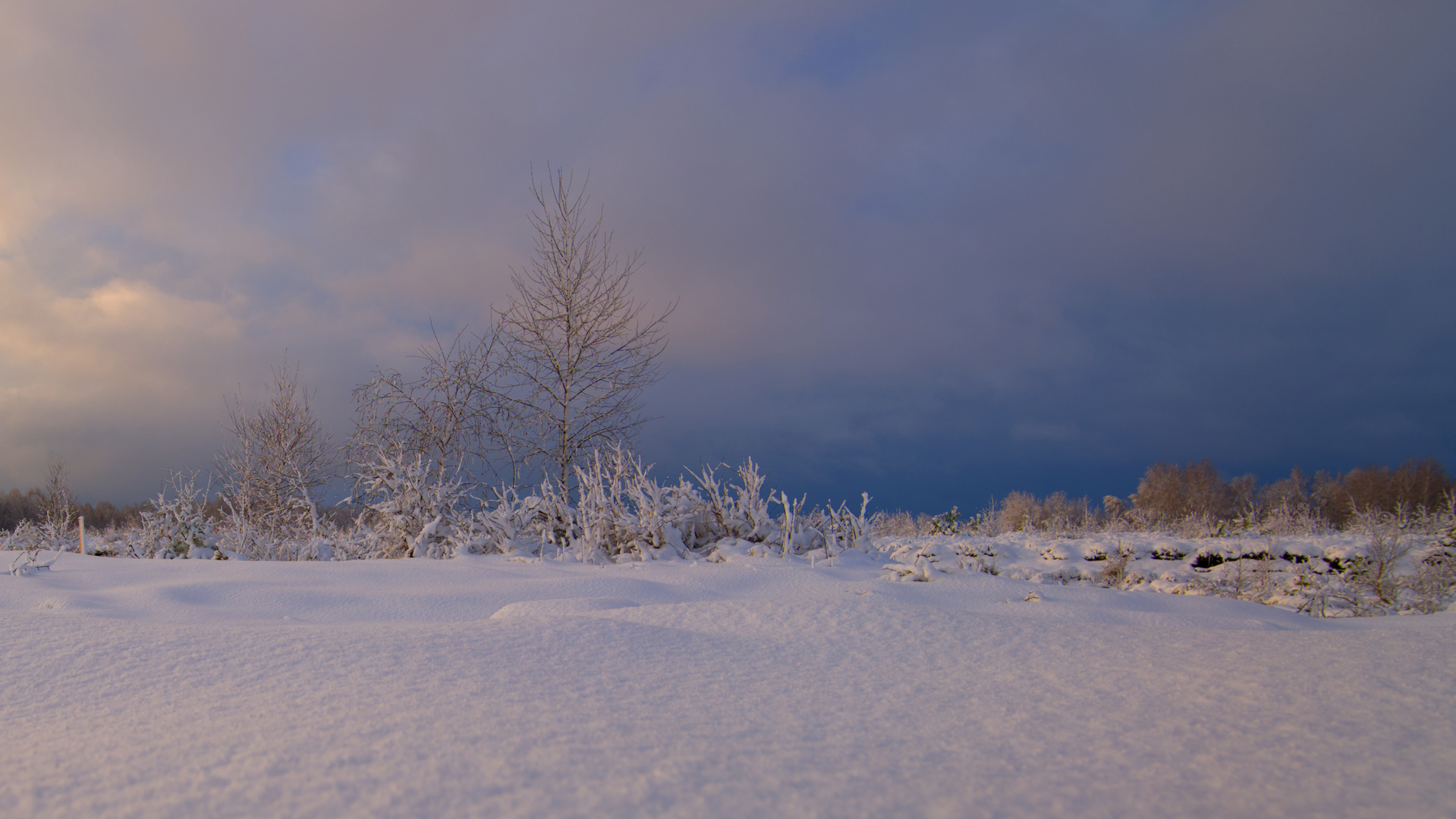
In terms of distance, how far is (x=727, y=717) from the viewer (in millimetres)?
1348

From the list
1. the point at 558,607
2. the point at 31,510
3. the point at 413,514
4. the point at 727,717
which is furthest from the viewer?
the point at 31,510

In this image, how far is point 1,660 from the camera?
1.86 m

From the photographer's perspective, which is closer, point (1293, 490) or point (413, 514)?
point (413, 514)

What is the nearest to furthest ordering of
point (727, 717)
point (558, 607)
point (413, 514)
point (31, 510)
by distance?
point (727, 717) → point (558, 607) → point (413, 514) → point (31, 510)

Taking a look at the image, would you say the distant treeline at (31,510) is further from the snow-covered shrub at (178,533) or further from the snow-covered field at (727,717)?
the snow-covered field at (727,717)

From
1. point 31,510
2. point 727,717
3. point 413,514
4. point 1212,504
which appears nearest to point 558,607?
point 727,717

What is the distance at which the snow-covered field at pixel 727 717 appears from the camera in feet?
3.21

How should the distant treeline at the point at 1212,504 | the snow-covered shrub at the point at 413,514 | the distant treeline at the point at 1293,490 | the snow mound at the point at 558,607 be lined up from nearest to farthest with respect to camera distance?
1. the snow mound at the point at 558,607
2. the snow-covered shrub at the point at 413,514
3. the distant treeline at the point at 1212,504
4. the distant treeline at the point at 1293,490

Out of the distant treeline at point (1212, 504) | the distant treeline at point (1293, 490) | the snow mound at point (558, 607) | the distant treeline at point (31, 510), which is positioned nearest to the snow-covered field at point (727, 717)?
the snow mound at point (558, 607)

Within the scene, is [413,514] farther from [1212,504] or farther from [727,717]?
[1212,504]

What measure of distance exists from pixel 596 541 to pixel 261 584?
2.30 metres

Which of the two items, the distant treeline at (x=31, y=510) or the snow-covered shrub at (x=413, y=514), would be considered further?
the distant treeline at (x=31, y=510)

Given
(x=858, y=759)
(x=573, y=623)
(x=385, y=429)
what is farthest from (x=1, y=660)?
(x=385, y=429)

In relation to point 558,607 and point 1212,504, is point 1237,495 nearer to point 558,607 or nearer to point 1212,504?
point 1212,504
